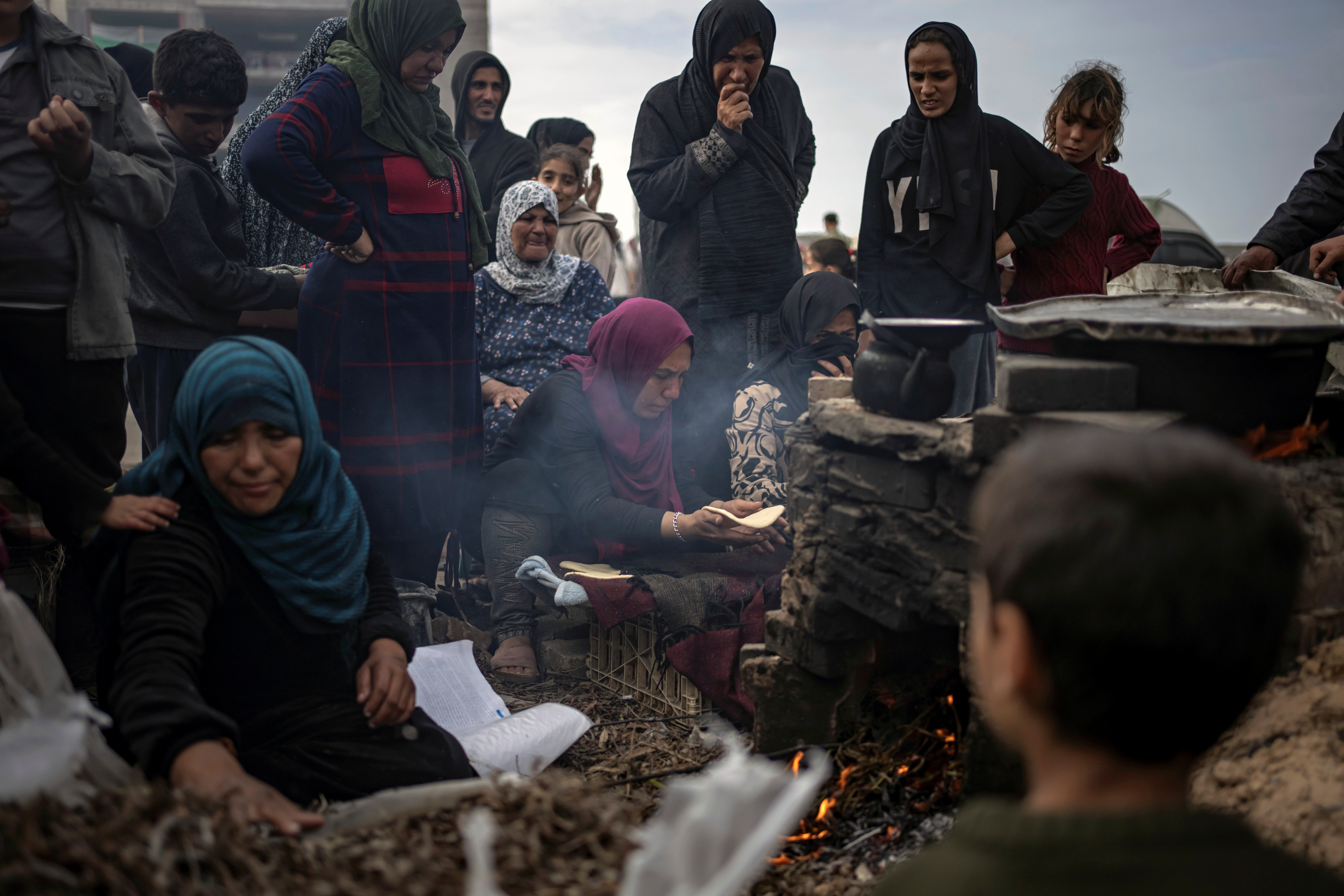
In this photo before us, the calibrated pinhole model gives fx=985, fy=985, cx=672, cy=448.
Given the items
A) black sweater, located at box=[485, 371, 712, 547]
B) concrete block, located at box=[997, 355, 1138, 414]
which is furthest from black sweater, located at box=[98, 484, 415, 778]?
concrete block, located at box=[997, 355, 1138, 414]

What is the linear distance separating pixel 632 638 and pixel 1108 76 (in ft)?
10.5

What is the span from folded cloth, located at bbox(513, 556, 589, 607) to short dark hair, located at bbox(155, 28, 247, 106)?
2072 mm

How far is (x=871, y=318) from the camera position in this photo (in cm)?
271

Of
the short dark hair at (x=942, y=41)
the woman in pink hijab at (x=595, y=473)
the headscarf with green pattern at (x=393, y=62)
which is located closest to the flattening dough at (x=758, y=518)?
the woman in pink hijab at (x=595, y=473)

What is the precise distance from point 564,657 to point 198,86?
258 cm

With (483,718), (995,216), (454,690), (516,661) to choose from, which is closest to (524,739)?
(483,718)

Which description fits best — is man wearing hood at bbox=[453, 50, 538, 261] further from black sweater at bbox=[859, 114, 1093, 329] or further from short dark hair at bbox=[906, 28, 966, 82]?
short dark hair at bbox=[906, 28, 966, 82]

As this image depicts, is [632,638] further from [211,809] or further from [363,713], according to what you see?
[211,809]

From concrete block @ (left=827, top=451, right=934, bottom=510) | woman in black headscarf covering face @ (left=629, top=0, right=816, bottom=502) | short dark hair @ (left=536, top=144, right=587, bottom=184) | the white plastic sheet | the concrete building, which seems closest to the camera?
concrete block @ (left=827, top=451, right=934, bottom=510)

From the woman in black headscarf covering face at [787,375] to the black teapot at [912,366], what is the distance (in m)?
1.28

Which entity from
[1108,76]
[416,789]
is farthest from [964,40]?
[416,789]

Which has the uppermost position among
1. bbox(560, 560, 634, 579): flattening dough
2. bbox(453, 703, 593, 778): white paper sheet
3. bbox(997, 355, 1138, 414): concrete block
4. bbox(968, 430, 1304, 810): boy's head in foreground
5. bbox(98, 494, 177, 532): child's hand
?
bbox(997, 355, 1138, 414): concrete block

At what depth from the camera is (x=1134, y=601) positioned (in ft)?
3.24

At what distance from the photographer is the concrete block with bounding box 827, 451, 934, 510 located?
2.57m
